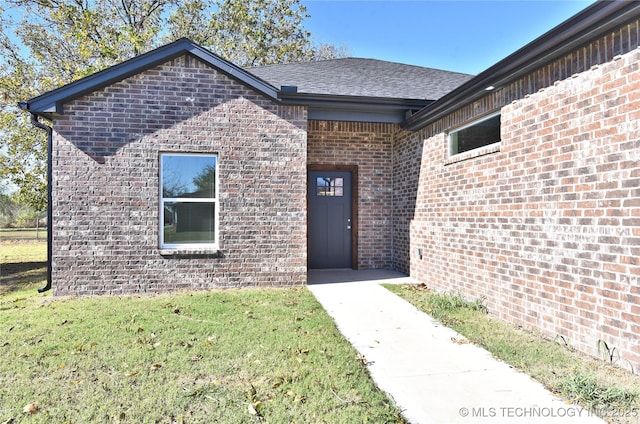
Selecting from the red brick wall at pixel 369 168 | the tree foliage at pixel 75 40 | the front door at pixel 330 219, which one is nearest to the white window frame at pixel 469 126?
the red brick wall at pixel 369 168

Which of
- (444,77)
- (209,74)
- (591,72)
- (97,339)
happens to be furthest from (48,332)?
(444,77)

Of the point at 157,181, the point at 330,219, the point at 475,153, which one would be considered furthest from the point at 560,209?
the point at 157,181

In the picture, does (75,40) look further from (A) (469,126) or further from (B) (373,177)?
(A) (469,126)

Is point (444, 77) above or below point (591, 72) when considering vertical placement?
above

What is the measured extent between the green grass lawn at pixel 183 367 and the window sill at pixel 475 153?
3.25m

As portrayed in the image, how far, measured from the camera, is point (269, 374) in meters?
3.08

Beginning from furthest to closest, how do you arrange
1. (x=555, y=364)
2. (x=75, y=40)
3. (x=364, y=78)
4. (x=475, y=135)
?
(x=75, y=40) → (x=364, y=78) → (x=475, y=135) → (x=555, y=364)

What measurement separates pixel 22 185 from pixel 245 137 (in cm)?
808

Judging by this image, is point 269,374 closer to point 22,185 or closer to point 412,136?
point 412,136

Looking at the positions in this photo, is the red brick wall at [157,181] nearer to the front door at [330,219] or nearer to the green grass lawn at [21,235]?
the front door at [330,219]

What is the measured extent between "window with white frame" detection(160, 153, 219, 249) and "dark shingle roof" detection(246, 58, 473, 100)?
2.27 m

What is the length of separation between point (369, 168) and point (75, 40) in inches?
459

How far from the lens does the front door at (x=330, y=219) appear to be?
8.45m

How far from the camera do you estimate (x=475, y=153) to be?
5.35m
